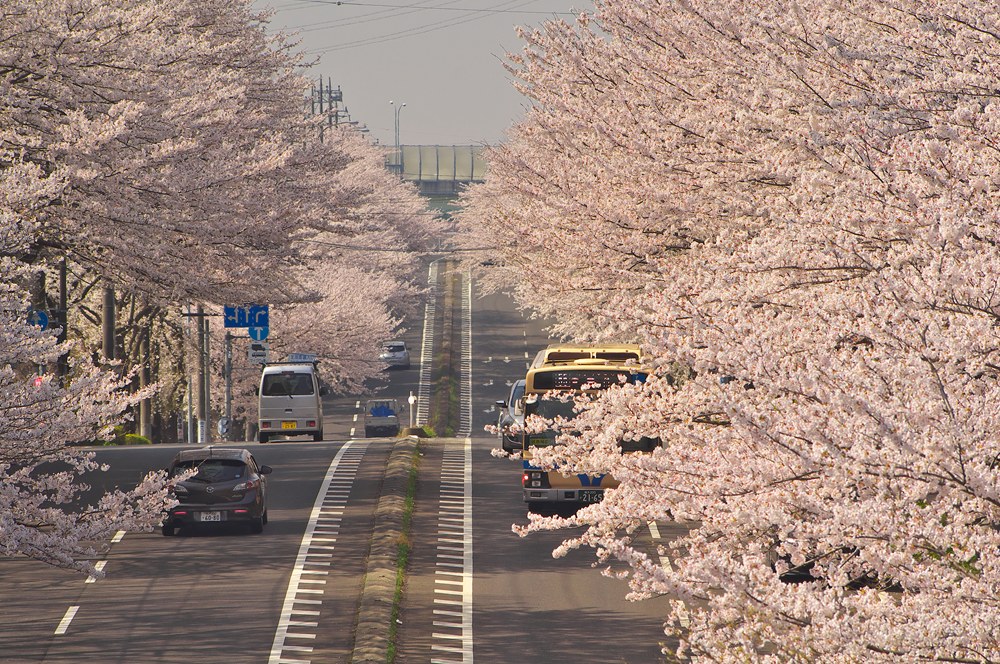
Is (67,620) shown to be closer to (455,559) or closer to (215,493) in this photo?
(215,493)

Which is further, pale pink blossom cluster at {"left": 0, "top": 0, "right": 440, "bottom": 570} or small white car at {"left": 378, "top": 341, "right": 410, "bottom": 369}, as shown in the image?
small white car at {"left": 378, "top": 341, "right": 410, "bottom": 369}

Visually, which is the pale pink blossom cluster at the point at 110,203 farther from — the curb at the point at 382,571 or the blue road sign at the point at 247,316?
the blue road sign at the point at 247,316

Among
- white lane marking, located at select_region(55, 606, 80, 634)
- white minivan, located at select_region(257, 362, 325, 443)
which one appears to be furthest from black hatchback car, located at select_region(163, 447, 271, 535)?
white minivan, located at select_region(257, 362, 325, 443)

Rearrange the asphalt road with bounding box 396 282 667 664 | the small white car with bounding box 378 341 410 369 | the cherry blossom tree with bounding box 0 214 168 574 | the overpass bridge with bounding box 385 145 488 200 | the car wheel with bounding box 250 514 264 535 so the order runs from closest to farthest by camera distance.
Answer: the cherry blossom tree with bounding box 0 214 168 574 < the asphalt road with bounding box 396 282 667 664 < the car wheel with bounding box 250 514 264 535 < the small white car with bounding box 378 341 410 369 < the overpass bridge with bounding box 385 145 488 200

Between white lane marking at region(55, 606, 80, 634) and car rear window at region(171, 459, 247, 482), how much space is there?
492 centimetres

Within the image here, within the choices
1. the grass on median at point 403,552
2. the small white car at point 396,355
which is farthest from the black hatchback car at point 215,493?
the small white car at point 396,355

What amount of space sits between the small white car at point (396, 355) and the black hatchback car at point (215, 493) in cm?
5756

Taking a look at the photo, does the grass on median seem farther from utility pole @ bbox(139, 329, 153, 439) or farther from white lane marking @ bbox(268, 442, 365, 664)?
utility pole @ bbox(139, 329, 153, 439)

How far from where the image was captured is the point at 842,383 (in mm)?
8727

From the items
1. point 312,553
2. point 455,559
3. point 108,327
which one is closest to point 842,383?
point 455,559

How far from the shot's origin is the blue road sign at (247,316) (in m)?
42.4

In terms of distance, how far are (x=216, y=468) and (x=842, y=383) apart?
59.3 feet

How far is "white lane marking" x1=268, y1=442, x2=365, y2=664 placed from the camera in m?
18.3

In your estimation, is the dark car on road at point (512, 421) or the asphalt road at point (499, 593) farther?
the dark car on road at point (512, 421)
